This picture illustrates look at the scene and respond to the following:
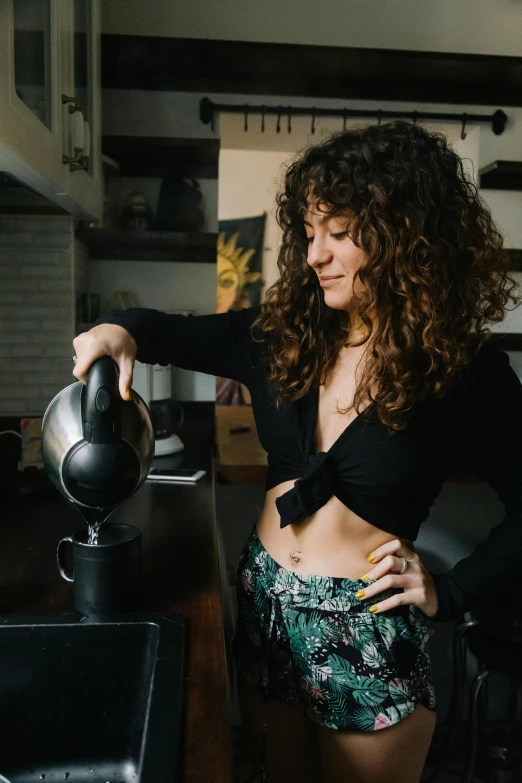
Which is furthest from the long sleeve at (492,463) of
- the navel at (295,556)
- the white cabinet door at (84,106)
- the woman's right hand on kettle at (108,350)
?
the white cabinet door at (84,106)

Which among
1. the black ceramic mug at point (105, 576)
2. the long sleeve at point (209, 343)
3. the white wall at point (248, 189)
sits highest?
the white wall at point (248, 189)

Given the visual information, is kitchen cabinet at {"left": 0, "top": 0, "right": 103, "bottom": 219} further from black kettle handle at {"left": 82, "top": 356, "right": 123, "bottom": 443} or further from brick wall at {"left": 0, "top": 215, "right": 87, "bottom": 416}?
black kettle handle at {"left": 82, "top": 356, "right": 123, "bottom": 443}

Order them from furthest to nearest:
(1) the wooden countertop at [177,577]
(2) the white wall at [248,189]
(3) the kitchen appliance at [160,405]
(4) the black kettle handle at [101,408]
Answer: (2) the white wall at [248,189] < (3) the kitchen appliance at [160,405] < (4) the black kettle handle at [101,408] < (1) the wooden countertop at [177,577]

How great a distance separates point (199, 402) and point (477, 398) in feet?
5.24

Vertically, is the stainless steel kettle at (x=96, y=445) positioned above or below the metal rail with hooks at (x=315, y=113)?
below

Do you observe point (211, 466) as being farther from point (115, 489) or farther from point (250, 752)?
point (115, 489)

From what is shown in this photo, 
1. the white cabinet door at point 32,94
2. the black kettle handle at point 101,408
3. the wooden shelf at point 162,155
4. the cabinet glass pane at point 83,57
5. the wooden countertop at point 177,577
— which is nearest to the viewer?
the wooden countertop at point 177,577

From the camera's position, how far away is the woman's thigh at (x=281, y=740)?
3.93ft

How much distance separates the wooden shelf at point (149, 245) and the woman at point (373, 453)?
1111 mm

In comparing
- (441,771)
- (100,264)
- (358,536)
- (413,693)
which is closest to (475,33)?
(100,264)

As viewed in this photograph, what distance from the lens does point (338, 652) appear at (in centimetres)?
111

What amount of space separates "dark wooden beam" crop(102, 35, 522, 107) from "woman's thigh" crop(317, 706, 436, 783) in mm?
2203

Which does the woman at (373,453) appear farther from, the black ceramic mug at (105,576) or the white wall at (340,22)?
the white wall at (340,22)

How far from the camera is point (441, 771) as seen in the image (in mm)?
2158
